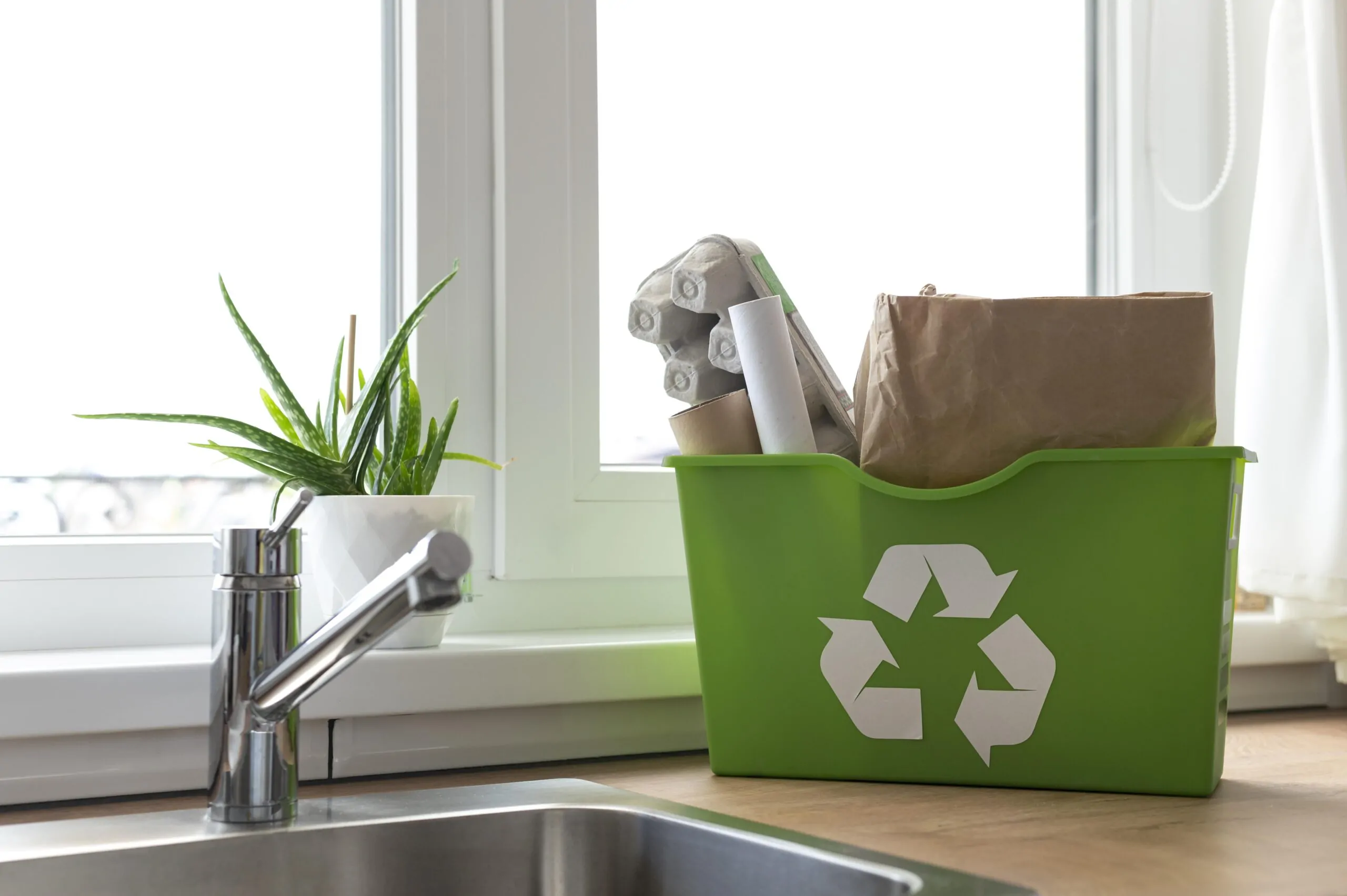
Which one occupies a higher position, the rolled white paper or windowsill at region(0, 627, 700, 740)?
the rolled white paper

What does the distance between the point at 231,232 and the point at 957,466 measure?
2.13ft

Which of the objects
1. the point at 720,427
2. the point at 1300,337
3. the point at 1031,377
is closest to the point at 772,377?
the point at 720,427

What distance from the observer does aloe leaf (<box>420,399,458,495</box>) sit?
39.7 inches

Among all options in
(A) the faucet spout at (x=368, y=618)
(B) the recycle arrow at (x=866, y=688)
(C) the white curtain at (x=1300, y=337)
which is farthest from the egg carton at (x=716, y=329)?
(C) the white curtain at (x=1300, y=337)

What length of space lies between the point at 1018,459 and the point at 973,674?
5.8 inches

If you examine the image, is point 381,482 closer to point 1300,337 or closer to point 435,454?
point 435,454

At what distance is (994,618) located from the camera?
86cm

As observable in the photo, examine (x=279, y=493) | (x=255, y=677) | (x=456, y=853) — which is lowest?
(x=456, y=853)

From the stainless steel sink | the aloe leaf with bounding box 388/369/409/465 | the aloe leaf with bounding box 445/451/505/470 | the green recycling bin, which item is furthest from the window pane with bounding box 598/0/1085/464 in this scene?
the stainless steel sink

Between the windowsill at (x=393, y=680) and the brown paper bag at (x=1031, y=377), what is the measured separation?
0.30 m

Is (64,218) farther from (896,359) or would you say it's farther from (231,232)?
(896,359)

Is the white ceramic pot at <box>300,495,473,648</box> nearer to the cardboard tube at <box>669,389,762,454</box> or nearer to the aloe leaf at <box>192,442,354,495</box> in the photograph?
the aloe leaf at <box>192,442,354,495</box>

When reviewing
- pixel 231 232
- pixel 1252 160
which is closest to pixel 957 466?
pixel 231 232

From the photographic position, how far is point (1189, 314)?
0.82 m
